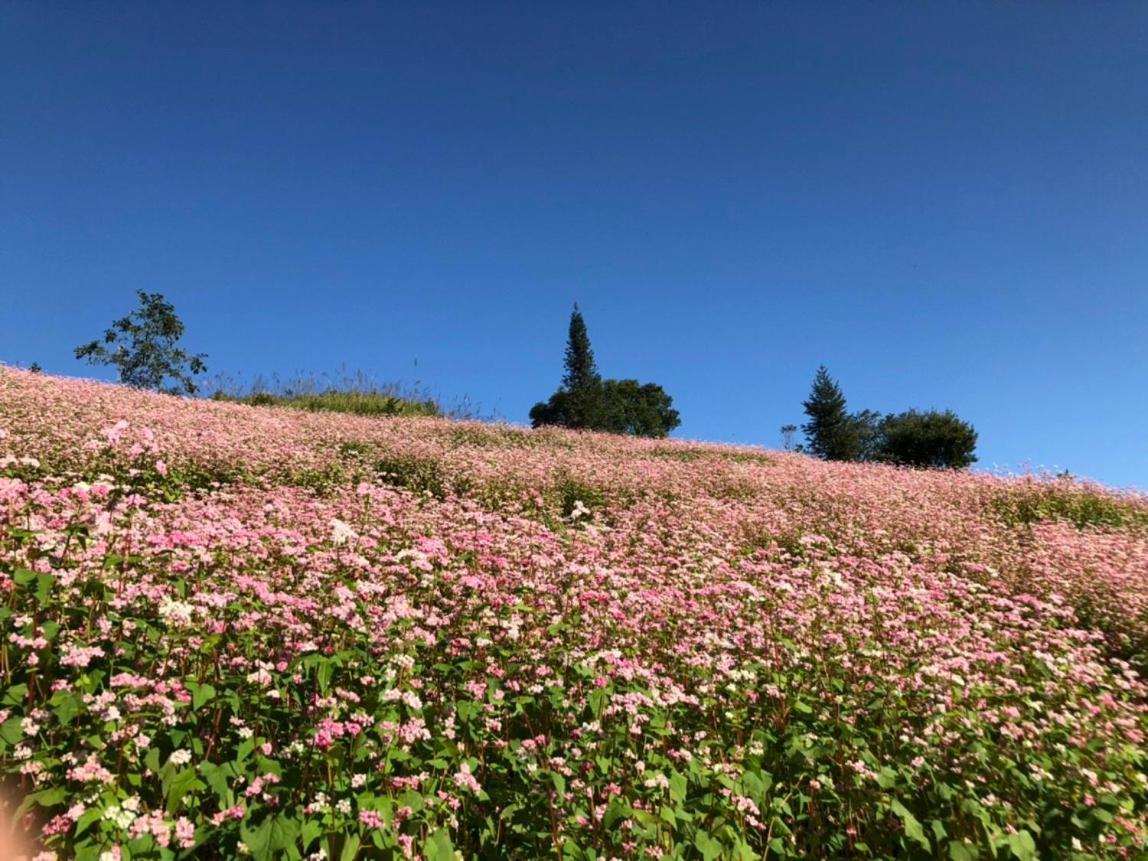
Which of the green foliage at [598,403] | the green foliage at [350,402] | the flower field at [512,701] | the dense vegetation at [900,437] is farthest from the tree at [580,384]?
the flower field at [512,701]

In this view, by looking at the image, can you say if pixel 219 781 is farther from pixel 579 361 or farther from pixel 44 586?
pixel 579 361

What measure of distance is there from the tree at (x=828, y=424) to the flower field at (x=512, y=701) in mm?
49471

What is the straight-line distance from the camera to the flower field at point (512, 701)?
10.0 ft

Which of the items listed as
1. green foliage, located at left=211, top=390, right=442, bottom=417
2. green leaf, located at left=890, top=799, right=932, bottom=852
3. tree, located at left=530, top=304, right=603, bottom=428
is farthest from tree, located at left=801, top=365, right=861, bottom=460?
green leaf, located at left=890, top=799, right=932, bottom=852

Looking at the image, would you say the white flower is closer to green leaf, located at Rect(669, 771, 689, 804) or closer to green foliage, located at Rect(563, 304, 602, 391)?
green leaf, located at Rect(669, 771, 689, 804)

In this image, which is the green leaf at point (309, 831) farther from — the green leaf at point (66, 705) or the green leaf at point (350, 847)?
the green leaf at point (66, 705)

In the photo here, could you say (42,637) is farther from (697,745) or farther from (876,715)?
(876,715)

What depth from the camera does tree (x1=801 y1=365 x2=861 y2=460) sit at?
54531mm

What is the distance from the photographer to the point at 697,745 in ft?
13.7

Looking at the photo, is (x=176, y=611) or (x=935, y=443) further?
(x=935, y=443)

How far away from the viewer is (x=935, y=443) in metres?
49.6

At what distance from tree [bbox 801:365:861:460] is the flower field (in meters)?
49.5

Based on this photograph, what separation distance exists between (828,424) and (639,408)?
2776 centimetres

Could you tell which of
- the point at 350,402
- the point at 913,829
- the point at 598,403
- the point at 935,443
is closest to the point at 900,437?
the point at 935,443
